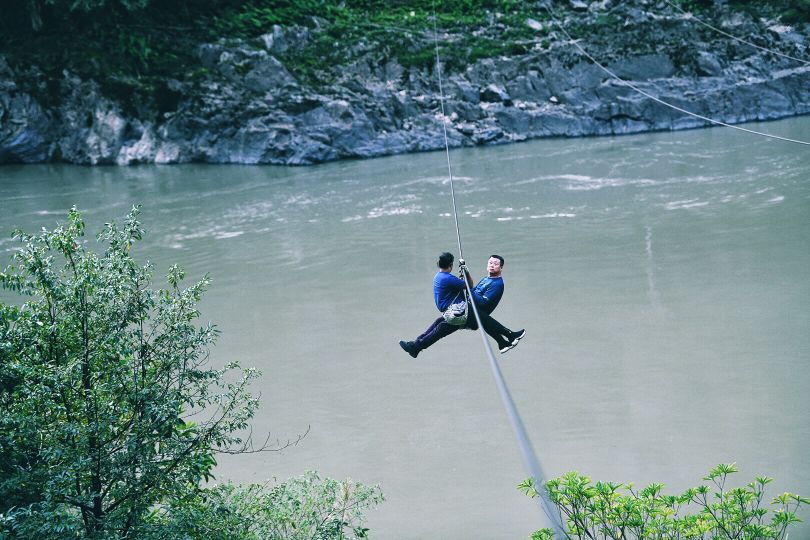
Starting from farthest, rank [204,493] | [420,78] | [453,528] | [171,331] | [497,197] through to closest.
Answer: [420,78]
[497,197]
[453,528]
[204,493]
[171,331]

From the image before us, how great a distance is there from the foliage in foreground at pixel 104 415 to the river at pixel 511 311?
3.06 m

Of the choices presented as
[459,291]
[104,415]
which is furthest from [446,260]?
[104,415]

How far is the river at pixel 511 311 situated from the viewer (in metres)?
9.45

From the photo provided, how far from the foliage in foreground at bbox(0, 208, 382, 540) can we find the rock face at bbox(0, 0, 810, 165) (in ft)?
76.8

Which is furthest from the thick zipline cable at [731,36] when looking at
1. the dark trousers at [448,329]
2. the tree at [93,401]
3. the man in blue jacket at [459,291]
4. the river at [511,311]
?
the tree at [93,401]

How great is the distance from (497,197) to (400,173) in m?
4.89

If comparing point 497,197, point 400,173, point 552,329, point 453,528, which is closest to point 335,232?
point 497,197

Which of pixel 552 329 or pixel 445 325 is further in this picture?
pixel 552 329

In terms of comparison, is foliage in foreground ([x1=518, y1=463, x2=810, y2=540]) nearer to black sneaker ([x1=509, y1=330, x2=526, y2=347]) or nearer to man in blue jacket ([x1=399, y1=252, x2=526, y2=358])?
man in blue jacket ([x1=399, y1=252, x2=526, y2=358])

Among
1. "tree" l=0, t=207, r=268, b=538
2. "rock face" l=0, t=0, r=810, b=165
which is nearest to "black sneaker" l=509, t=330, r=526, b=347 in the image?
"tree" l=0, t=207, r=268, b=538

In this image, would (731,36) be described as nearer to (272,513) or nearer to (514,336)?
(514,336)

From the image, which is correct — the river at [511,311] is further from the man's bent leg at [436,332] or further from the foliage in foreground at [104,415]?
the foliage in foreground at [104,415]

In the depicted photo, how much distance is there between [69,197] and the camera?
82.1ft

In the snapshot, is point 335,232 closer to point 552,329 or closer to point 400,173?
point 400,173
